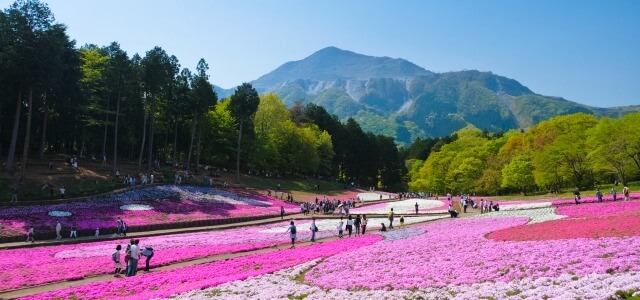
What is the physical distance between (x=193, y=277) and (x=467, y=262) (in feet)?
43.2

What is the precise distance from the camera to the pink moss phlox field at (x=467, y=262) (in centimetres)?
1777

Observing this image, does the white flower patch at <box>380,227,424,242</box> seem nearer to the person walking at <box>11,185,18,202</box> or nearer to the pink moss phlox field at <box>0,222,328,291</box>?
the pink moss phlox field at <box>0,222,328,291</box>

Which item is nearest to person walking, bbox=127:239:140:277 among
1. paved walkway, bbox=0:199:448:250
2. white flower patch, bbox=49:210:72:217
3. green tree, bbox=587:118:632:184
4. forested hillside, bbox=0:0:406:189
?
paved walkway, bbox=0:199:448:250

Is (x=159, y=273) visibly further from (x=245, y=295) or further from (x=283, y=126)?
(x=283, y=126)

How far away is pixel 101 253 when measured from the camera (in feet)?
104

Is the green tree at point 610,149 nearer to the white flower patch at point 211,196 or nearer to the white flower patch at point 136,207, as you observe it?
the white flower patch at point 211,196

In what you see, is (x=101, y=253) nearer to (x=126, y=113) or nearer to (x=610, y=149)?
(x=126, y=113)

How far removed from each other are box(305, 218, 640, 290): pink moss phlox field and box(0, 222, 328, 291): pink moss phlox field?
403 inches

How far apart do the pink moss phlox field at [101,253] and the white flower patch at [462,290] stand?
9.23 m

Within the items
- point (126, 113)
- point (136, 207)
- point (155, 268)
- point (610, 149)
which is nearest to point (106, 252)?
point (155, 268)

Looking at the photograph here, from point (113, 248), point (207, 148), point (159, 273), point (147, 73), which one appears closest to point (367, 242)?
point (159, 273)

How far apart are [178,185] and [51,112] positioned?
24983 mm

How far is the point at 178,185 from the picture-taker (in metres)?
63.8

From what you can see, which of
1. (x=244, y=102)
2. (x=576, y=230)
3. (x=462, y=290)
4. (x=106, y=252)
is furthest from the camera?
(x=244, y=102)
